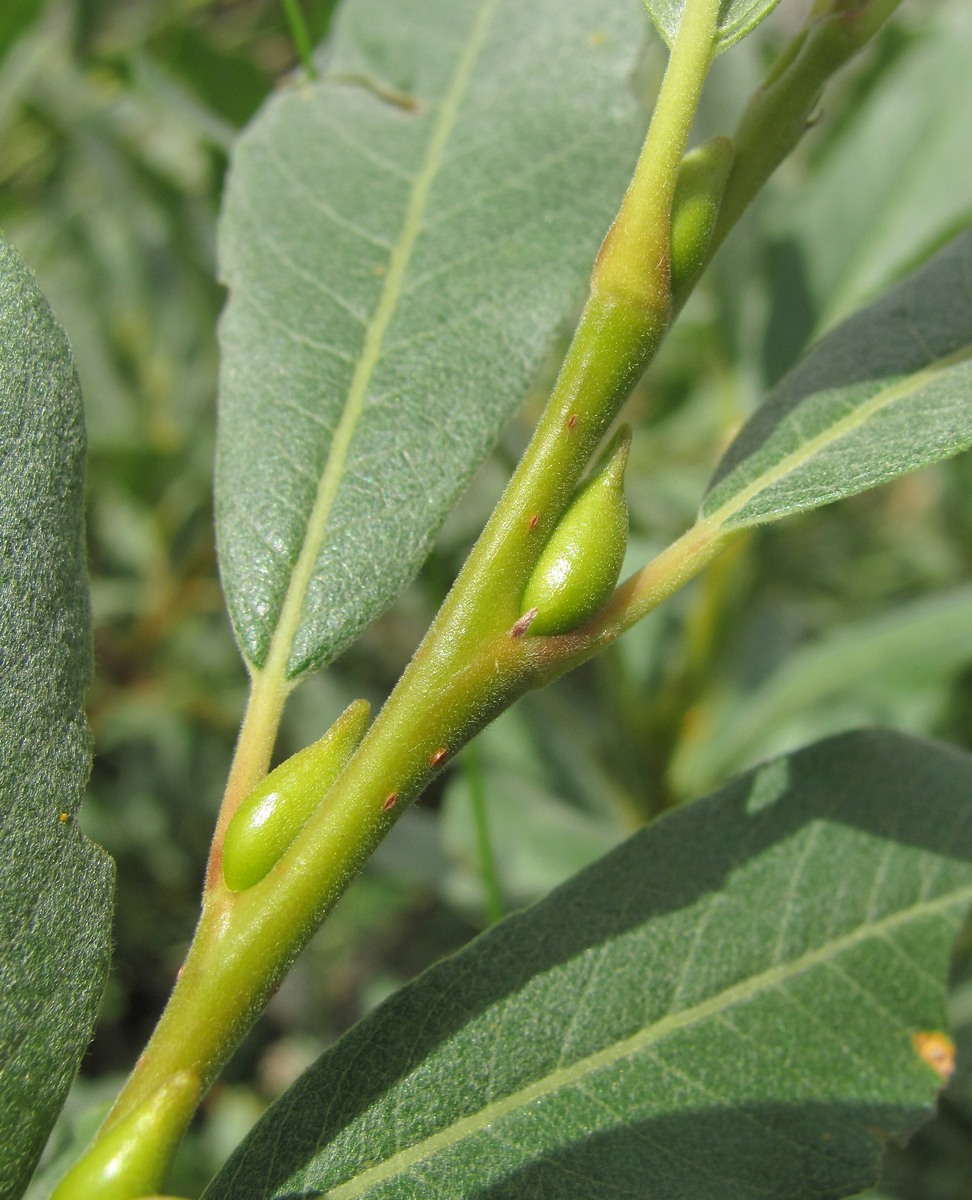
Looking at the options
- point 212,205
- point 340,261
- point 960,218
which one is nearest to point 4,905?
point 340,261

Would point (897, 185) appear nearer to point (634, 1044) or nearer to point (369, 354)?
point (369, 354)

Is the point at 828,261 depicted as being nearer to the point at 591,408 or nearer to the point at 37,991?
the point at 591,408

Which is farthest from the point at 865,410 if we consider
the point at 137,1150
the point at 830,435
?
the point at 137,1150

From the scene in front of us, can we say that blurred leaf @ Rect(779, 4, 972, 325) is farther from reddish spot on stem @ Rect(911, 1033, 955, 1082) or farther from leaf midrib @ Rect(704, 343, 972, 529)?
reddish spot on stem @ Rect(911, 1033, 955, 1082)

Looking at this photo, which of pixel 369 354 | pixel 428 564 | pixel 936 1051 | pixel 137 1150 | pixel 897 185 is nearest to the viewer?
pixel 137 1150

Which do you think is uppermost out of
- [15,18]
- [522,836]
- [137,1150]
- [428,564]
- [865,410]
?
[15,18]

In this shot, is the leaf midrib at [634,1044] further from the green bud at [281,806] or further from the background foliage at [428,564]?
the background foliage at [428,564]

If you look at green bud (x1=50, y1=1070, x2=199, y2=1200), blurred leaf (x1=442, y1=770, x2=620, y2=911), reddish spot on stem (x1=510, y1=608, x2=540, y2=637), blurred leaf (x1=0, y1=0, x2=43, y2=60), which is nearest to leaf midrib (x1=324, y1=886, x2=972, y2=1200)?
green bud (x1=50, y1=1070, x2=199, y2=1200)
